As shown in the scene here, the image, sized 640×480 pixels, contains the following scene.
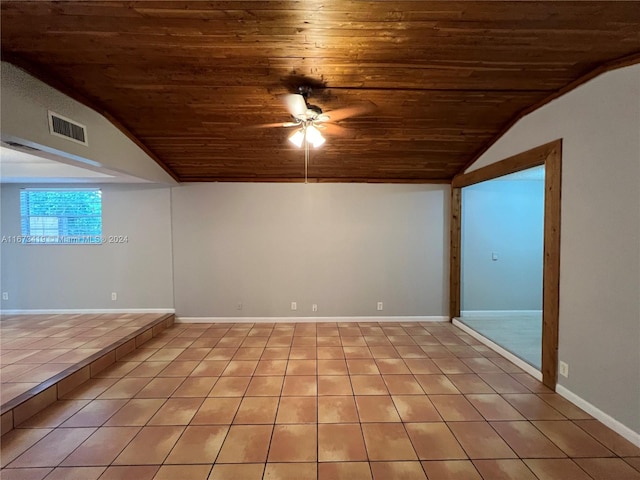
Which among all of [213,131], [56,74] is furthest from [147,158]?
[56,74]

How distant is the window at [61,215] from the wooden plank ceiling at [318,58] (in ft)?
6.61

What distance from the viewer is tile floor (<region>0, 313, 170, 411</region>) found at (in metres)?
2.64

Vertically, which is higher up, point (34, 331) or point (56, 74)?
point (56, 74)

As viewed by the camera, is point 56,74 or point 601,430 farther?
point 56,74

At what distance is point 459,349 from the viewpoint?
12.0 feet

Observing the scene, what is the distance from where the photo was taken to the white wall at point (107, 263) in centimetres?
467

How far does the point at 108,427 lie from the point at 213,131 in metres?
2.98

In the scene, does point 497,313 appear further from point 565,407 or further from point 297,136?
point 297,136

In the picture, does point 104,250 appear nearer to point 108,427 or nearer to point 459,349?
point 108,427

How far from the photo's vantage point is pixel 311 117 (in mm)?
2436

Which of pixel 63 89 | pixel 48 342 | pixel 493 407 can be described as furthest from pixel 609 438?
pixel 48 342

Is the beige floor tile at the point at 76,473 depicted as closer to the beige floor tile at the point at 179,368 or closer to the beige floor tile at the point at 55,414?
the beige floor tile at the point at 55,414

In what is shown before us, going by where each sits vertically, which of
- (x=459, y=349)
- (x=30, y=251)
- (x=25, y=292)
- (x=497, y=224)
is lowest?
(x=459, y=349)

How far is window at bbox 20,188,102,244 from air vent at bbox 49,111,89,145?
2.42m
